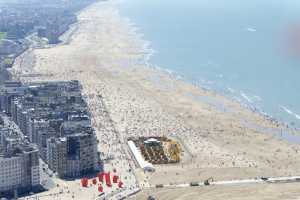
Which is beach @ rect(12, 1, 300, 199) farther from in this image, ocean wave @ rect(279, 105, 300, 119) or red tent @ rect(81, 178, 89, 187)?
ocean wave @ rect(279, 105, 300, 119)

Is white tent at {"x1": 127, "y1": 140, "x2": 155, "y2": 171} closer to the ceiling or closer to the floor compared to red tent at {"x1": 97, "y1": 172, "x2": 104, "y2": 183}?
closer to the ceiling

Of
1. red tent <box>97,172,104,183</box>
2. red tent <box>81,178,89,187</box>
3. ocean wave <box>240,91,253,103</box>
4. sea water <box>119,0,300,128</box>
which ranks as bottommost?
red tent <box>81,178,89,187</box>

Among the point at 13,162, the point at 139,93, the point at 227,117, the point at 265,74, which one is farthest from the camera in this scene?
the point at 265,74

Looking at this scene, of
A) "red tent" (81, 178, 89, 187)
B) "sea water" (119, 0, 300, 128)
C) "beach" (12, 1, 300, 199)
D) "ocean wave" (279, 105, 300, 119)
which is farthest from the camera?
"sea water" (119, 0, 300, 128)

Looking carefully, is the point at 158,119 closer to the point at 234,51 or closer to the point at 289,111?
the point at 289,111

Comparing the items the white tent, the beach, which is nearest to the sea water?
the beach

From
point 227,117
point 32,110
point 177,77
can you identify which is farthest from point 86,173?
point 177,77

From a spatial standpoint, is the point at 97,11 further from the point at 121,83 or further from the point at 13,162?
the point at 13,162
